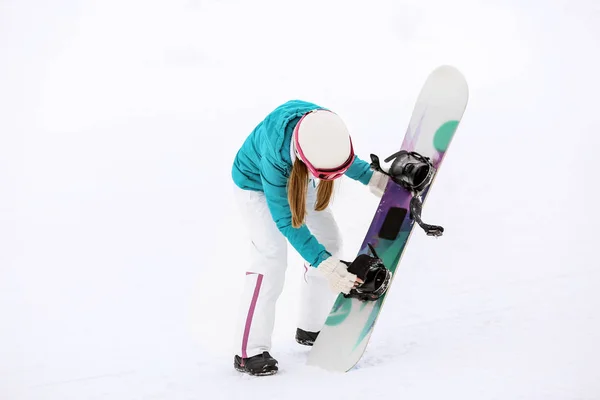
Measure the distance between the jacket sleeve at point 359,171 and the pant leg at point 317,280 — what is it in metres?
0.17

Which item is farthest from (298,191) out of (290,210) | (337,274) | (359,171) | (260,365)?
(260,365)

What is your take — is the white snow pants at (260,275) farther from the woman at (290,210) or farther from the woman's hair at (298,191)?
the woman's hair at (298,191)

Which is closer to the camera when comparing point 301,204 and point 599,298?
point 301,204

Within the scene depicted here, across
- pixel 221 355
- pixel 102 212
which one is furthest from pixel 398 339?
pixel 102 212

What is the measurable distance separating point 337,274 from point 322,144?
0.49 m

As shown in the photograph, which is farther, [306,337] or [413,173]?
[306,337]

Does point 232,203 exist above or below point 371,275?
below

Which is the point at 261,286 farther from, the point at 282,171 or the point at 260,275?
the point at 282,171

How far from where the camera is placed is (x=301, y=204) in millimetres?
2389

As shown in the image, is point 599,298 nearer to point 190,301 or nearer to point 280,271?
point 280,271

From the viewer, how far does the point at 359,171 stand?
2725 mm

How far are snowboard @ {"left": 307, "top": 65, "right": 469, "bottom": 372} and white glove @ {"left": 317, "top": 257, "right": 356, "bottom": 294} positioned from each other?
0.28 metres

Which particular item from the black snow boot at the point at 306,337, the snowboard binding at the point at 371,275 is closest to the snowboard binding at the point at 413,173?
the snowboard binding at the point at 371,275

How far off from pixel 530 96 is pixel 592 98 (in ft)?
1.68
